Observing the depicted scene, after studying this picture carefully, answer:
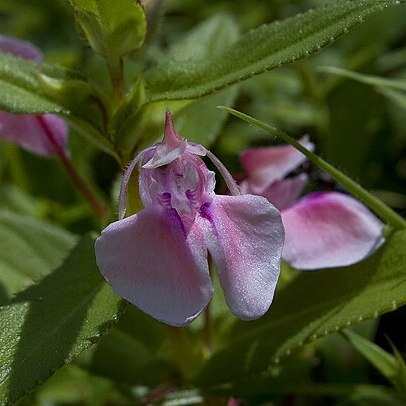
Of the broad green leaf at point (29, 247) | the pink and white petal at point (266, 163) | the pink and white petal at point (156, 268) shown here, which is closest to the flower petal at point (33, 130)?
the broad green leaf at point (29, 247)

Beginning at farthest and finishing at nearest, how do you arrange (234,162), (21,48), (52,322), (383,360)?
(234,162), (21,48), (383,360), (52,322)

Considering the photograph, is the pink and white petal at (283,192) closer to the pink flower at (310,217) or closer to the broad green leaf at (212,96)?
the pink flower at (310,217)

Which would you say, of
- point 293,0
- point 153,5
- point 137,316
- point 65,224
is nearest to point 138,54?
point 153,5

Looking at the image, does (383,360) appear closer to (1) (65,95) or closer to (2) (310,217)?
(2) (310,217)

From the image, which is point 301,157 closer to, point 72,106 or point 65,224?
point 72,106

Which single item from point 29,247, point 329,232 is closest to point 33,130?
point 29,247

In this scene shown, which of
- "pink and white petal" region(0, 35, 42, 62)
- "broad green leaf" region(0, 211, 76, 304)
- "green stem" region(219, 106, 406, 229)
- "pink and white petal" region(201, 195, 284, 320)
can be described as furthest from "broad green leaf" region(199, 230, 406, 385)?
"pink and white petal" region(0, 35, 42, 62)
